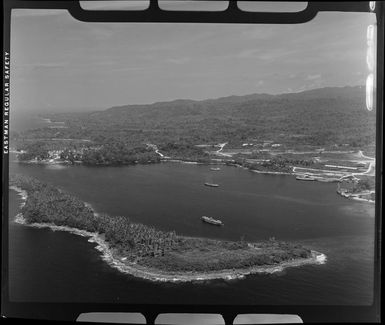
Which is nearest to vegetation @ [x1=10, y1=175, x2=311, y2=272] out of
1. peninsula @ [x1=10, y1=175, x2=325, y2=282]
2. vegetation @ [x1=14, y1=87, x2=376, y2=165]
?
peninsula @ [x1=10, y1=175, x2=325, y2=282]

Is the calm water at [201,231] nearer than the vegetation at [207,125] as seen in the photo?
Yes

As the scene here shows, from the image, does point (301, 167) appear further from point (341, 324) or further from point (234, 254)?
point (341, 324)

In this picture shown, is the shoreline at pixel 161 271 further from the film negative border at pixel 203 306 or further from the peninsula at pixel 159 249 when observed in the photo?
the film negative border at pixel 203 306

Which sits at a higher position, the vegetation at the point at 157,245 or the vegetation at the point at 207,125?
the vegetation at the point at 207,125

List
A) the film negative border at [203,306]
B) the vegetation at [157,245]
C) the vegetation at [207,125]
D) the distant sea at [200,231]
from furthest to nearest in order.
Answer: the vegetation at [157,245], the vegetation at [207,125], the distant sea at [200,231], the film negative border at [203,306]

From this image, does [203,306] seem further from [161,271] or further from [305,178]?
[305,178]

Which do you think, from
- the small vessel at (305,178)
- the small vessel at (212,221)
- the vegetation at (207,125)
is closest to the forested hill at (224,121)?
the vegetation at (207,125)

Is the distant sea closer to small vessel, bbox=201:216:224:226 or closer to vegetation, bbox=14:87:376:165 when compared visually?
small vessel, bbox=201:216:224:226
